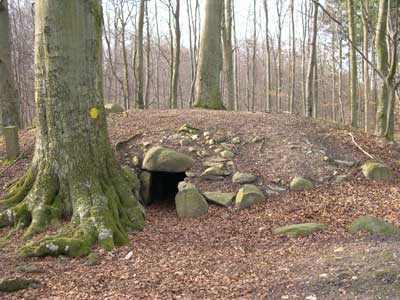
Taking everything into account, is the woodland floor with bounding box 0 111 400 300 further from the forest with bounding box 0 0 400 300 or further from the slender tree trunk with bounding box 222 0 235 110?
the slender tree trunk with bounding box 222 0 235 110

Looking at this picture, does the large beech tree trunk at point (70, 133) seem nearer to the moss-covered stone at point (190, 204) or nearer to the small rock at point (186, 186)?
the moss-covered stone at point (190, 204)

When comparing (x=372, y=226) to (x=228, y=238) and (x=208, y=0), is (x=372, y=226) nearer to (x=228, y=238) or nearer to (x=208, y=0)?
(x=228, y=238)

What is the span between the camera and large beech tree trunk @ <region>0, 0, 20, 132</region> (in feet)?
32.9

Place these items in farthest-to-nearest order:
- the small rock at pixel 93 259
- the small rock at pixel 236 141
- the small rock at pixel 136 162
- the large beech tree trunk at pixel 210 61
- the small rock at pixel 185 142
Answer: the large beech tree trunk at pixel 210 61
the small rock at pixel 236 141
the small rock at pixel 185 142
the small rock at pixel 136 162
the small rock at pixel 93 259

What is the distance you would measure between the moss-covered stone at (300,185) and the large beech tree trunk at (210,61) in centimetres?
492

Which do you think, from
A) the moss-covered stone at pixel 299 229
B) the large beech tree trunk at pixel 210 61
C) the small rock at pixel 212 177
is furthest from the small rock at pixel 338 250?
the large beech tree trunk at pixel 210 61

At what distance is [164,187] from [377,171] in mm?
4623

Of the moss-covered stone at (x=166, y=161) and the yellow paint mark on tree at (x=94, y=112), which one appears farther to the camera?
the moss-covered stone at (x=166, y=161)

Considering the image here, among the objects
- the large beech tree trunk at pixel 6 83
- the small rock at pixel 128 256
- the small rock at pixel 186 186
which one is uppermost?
the large beech tree trunk at pixel 6 83

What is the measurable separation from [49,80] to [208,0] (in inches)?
312

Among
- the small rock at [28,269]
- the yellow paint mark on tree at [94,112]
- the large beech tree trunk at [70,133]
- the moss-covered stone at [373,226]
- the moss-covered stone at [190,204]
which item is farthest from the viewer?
the moss-covered stone at [190,204]

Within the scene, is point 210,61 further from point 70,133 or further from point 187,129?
point 70,133

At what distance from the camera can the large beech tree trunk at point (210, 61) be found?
11.8m

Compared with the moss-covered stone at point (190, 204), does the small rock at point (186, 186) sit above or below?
above
